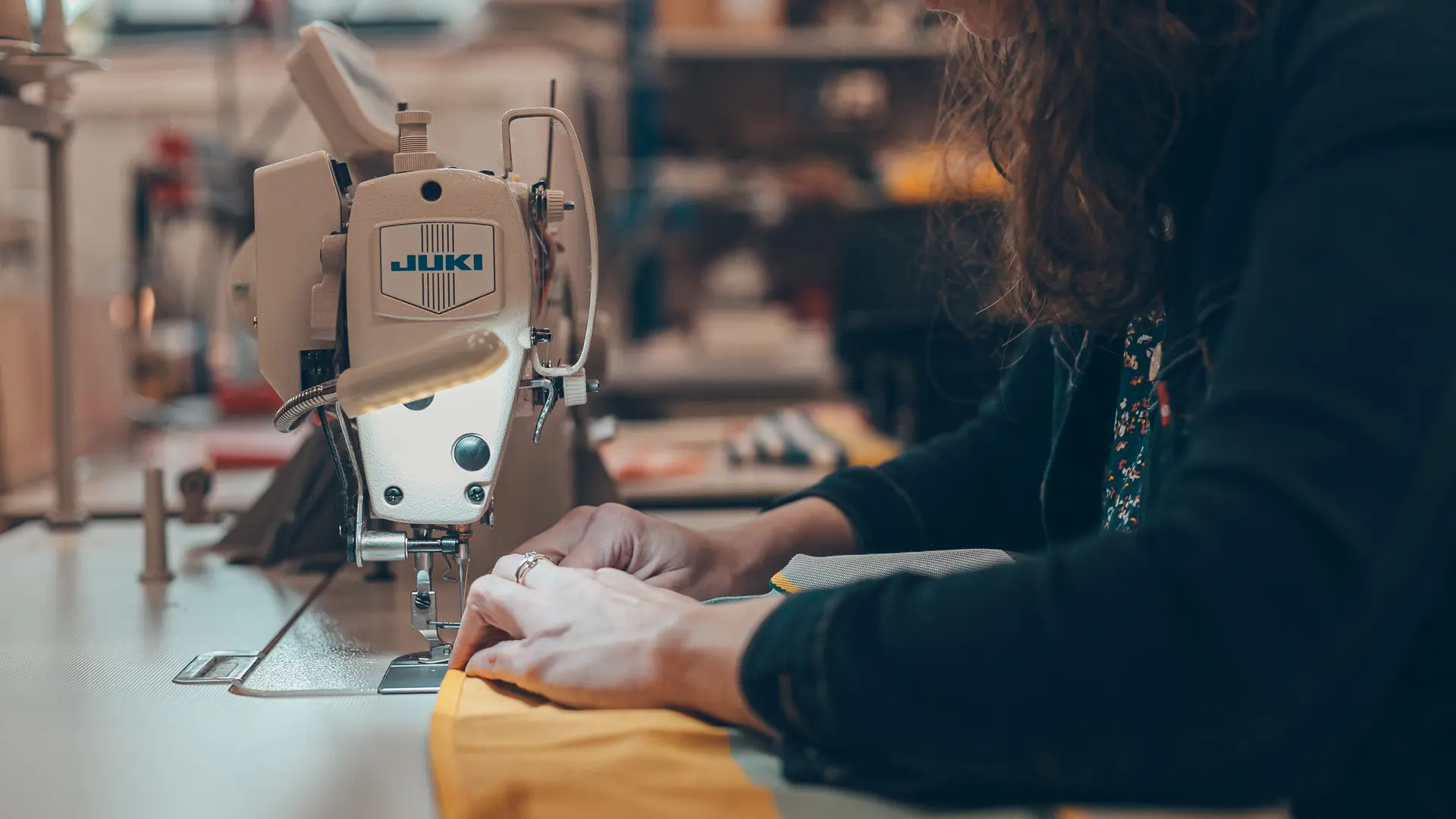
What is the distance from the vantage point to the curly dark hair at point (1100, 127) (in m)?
0.69

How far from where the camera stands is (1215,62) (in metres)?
0.70

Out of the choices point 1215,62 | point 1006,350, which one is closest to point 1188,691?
point 1215,62

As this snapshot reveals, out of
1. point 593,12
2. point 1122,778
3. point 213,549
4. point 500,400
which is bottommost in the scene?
point 213,549

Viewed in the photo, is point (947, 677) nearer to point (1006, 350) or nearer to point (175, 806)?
point (175, 806)

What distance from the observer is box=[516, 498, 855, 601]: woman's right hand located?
906 millimetres

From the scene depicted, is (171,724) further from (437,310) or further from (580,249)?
(580,249)

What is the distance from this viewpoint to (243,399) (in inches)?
91.5

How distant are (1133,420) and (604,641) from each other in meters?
0.43

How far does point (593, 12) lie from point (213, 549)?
2.25m

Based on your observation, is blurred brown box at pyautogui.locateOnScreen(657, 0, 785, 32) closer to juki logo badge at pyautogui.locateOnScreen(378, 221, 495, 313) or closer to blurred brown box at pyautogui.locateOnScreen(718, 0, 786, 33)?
blurred brown box at pyautogui.locateOnScreen(718, 0, 786, 33)

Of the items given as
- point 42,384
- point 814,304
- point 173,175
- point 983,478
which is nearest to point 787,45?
point 814,304

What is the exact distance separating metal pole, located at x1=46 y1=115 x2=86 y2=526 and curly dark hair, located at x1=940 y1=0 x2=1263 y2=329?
3.57ft

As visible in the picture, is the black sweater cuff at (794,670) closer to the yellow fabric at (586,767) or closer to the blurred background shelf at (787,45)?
the yellow fabric at (586,767)

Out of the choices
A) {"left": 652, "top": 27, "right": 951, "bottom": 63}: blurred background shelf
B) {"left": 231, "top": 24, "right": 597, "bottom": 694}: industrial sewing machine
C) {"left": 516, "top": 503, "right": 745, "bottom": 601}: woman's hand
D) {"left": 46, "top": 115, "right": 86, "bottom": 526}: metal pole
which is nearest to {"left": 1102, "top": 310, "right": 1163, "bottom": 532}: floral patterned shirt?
{"left": 516, "top": 503, "right": 745, "bottom": 601}: woman's hand
